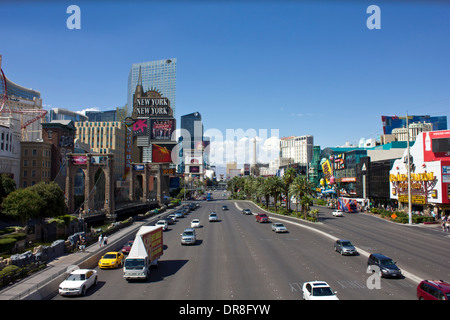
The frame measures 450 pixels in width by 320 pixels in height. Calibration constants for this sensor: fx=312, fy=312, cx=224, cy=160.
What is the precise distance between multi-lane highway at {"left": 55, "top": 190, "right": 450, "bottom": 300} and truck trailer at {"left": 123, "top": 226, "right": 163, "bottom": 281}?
0.66 metres

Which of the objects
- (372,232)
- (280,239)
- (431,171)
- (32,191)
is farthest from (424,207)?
(32,191)

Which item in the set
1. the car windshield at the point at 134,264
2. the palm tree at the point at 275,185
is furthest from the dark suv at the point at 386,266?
the palm tree at the point at 275,185

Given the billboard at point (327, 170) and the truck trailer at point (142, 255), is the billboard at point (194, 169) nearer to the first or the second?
the billboard at point (327, 170)

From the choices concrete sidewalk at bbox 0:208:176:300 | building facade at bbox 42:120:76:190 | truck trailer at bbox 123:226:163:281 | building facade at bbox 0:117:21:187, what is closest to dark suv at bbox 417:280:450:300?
truck trailer at bbox 123:226:163:281

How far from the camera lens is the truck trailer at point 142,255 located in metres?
22.0

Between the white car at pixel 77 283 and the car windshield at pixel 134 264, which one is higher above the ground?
the car windshield at pixel 134 264

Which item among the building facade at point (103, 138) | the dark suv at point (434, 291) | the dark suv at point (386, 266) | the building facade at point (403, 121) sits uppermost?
the building facade at point (403, 121)

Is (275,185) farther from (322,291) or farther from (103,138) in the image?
(103,138)

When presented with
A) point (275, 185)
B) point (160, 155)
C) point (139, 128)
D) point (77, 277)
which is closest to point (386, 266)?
point (77, 277)

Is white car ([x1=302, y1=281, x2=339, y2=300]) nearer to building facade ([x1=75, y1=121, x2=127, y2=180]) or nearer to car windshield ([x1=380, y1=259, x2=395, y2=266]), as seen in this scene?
car windshield ([x1=380, y1=259, x2=395, y2=266])

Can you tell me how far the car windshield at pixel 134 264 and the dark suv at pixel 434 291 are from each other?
17.4 metres

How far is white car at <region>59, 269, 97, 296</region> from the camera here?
19094 mm

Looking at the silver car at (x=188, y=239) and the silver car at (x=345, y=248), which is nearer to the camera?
the silver car at (x=345, y=248)

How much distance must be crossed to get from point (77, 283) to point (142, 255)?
473 centimetres
